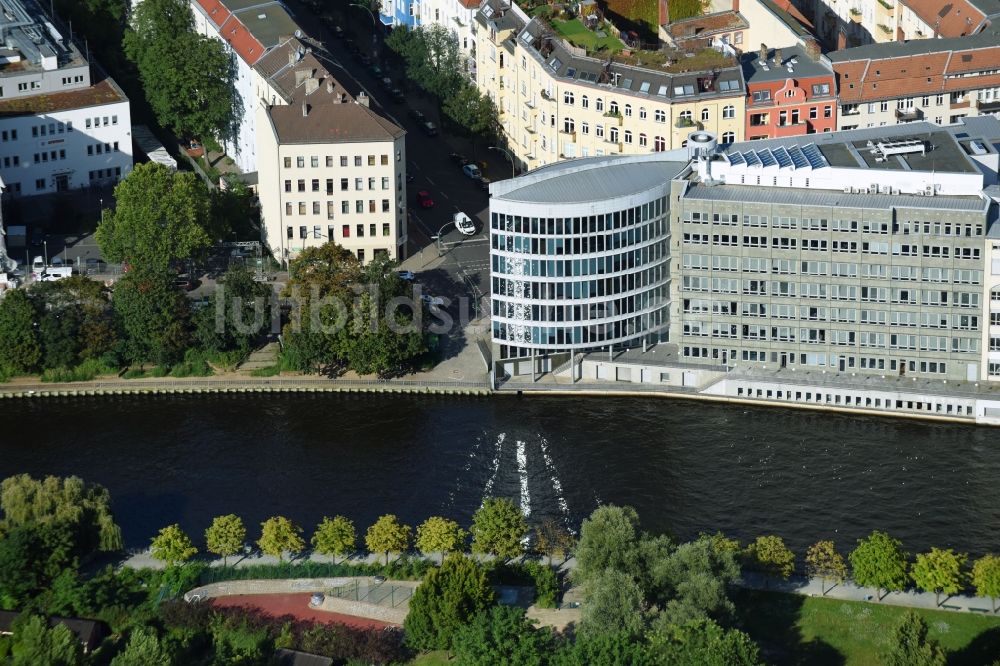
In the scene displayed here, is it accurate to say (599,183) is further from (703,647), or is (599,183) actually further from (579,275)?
(703,647)

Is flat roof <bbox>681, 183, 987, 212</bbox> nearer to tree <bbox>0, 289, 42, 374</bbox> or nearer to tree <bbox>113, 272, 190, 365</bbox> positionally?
tree <bbox>113, 272, 190, 365</bbox>

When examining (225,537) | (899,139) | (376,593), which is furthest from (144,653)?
(899,139)

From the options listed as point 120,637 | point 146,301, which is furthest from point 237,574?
point 146,301

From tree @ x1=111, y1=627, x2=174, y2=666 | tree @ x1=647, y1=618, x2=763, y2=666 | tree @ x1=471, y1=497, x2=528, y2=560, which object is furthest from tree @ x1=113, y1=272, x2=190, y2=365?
tree @ x1=647, y1=618, x2=763, y2=666

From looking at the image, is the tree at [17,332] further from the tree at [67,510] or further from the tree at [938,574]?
the tree at [938,574]

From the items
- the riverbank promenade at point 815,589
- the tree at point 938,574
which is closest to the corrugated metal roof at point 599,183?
the riverbank promenade at point 815,589

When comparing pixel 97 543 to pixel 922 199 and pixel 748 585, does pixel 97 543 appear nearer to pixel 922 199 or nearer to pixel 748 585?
pixel 748 585
